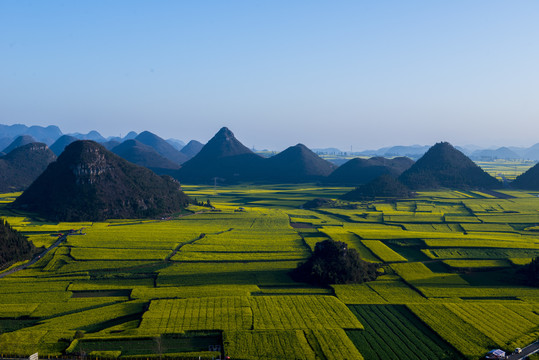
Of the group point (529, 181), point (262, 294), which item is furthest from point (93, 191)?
point (529, 181)

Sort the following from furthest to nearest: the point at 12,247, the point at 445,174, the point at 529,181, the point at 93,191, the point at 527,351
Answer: the point at 445,174 → the point at 529,181 → the point at 93,191 → the point at 12,247 → the point at 527,351

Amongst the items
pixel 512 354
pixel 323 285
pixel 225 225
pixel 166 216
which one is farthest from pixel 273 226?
pixel 512 354

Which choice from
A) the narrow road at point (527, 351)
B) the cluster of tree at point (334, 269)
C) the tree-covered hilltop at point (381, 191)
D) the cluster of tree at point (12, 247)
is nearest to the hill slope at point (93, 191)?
the cluster of tree at point (12, 247)

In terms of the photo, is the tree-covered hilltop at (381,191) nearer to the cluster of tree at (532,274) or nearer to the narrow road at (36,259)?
the cluster of tree at (532,274)

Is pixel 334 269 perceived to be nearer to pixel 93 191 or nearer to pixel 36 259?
pixel 36 259

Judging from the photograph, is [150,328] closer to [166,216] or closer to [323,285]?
[323,285]

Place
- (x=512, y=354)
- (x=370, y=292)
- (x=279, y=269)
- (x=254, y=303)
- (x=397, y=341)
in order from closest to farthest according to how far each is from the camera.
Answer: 1. (x=512, y=354)
2. (x=397, y=341)
3. (x=254, y=303)
4. (x=370, y=292)
5. (x=279, y=269)

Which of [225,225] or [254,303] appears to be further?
[225,225]

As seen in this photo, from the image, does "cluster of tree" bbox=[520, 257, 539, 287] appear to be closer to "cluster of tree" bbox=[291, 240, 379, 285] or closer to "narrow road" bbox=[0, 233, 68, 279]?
"cluster of tree" bbox=[291, 240, 379, 285]
